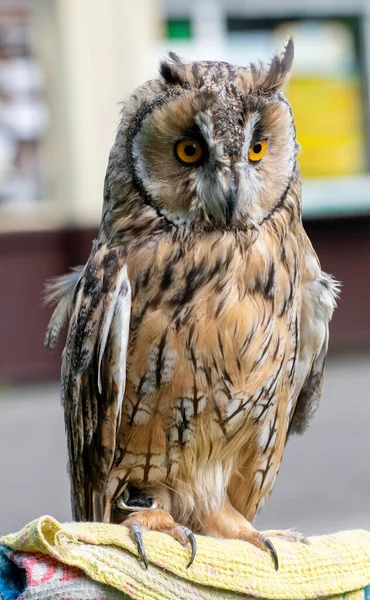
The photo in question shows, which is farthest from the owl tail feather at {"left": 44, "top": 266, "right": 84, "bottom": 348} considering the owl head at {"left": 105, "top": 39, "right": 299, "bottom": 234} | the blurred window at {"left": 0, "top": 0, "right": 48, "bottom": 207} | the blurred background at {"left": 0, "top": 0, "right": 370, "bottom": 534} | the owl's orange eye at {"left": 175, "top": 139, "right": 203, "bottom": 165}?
the blurred window at {"left": 0, "top": 0, "right": 48, "bottom": 207}

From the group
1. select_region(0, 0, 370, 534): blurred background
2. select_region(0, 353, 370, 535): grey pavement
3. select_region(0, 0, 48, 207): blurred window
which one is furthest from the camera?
select_region(0, 0, 48, 207): blurred window

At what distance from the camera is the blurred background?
740 centimetres

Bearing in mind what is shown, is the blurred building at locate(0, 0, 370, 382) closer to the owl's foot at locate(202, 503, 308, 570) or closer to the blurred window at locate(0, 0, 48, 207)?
the blurred window at locate(0, 0, 48, 207)

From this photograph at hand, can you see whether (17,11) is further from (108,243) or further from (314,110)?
(108,243)

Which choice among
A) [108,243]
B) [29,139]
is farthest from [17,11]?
[108,243]

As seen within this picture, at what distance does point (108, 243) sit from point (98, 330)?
0.21 metres

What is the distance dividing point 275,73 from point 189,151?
0.84 feet

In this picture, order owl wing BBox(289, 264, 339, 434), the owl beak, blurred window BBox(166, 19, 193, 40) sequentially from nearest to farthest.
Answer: the owl beak < owl wing BBox(289, 264, 339, 434) < blurred window BBox(166, 19, 193, 40)

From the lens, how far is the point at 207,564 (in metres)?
1.64

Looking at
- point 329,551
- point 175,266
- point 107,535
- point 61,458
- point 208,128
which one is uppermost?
point 208,128

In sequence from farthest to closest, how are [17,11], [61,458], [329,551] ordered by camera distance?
[17,11], [61,458], [329,551]

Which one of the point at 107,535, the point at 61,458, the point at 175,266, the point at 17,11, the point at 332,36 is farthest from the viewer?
the point at 332,36

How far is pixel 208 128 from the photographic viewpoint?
5.98 ft

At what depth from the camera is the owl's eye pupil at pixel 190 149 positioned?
1.90 m
